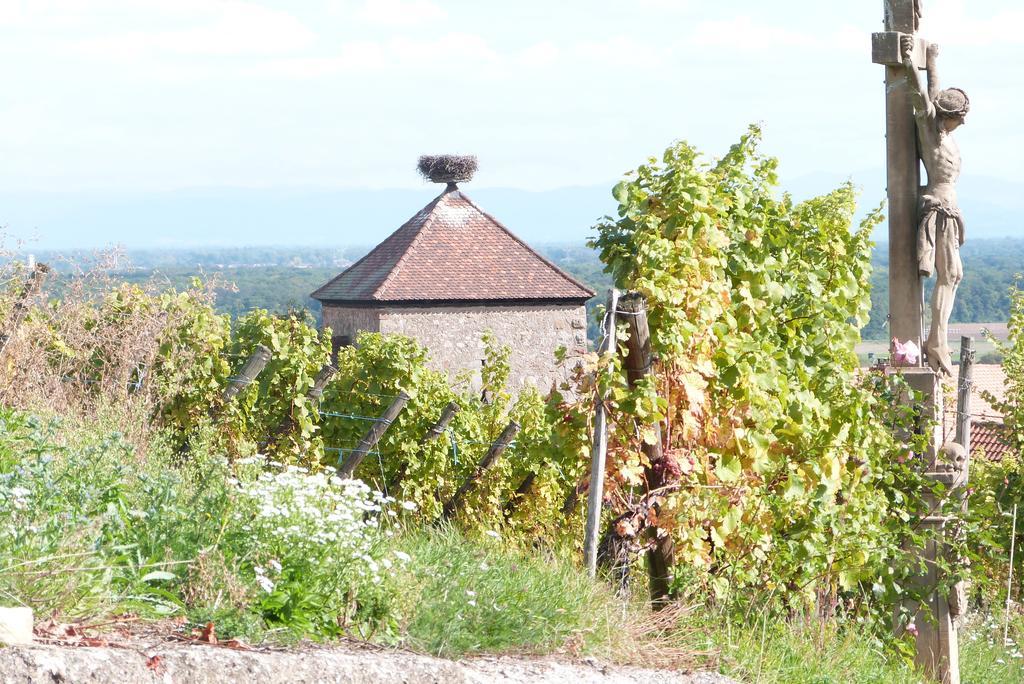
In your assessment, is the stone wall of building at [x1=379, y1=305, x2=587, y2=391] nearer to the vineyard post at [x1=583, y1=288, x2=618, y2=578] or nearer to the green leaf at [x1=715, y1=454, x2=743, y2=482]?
the green leaf at [x1=715, y1=454, x2=743, y2=482]

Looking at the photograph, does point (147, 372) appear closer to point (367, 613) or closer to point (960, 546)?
point (367, 613)

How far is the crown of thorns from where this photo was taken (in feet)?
22.1

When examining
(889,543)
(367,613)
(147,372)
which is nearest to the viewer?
(367,613)

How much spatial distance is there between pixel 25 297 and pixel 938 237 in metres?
6.37

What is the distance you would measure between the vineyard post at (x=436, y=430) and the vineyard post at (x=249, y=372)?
153cm

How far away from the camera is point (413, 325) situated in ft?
83.7

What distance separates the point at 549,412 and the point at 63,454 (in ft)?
7.72

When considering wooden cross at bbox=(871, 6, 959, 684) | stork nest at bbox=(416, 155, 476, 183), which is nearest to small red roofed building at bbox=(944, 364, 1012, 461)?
wooden cross at bbox=(871, 6, 959, 684)

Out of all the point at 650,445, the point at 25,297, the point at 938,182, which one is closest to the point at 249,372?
the point at 25,297

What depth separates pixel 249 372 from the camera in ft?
29.7

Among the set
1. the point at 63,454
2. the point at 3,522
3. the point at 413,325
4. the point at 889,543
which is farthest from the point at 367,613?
the point at 413,325

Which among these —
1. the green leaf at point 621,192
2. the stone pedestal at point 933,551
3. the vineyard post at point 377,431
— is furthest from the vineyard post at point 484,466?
the stone pedestal at point 933,551

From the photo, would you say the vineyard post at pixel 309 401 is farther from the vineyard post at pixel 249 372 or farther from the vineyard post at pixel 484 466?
the vineyard post at pixel 484 466

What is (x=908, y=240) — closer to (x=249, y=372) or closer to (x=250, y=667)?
(x=250, y=667)
